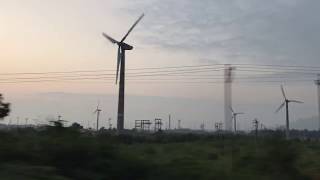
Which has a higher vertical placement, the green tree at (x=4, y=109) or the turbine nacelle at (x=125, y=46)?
the turbine nacelle at (x=125, y=46)

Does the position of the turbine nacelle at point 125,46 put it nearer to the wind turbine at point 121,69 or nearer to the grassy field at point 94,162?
the wind turbine at point 121,69

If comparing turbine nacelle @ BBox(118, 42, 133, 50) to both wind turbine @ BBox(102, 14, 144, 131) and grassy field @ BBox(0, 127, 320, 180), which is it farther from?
grassy field @ BBox(0, 127, 320, 180)

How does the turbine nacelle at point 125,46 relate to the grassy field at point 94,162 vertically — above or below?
above

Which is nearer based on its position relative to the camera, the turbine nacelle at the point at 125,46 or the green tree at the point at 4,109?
the green tree at the point at 4,109

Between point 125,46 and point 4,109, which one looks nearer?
point 4,109

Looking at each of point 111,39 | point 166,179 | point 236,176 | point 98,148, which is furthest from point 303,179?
point 111,39

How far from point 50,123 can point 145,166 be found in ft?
13.0

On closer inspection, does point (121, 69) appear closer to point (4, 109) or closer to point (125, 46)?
point (125, 46)

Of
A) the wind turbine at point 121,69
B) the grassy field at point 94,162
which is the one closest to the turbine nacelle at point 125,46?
the wind turbine at point 121,69

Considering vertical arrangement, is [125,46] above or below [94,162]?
above

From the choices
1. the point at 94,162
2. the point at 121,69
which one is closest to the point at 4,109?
the point at 94,162

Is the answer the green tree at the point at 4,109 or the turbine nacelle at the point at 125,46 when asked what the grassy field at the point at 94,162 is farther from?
the turbine nacelle at the point at 125,46

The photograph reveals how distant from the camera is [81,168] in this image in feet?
65.1

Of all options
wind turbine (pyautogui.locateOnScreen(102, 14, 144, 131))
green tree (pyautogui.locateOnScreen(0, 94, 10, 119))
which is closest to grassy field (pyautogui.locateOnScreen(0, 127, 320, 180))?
green tree (pyautogui.locateOnScreen(0, 94, 10, 119))
